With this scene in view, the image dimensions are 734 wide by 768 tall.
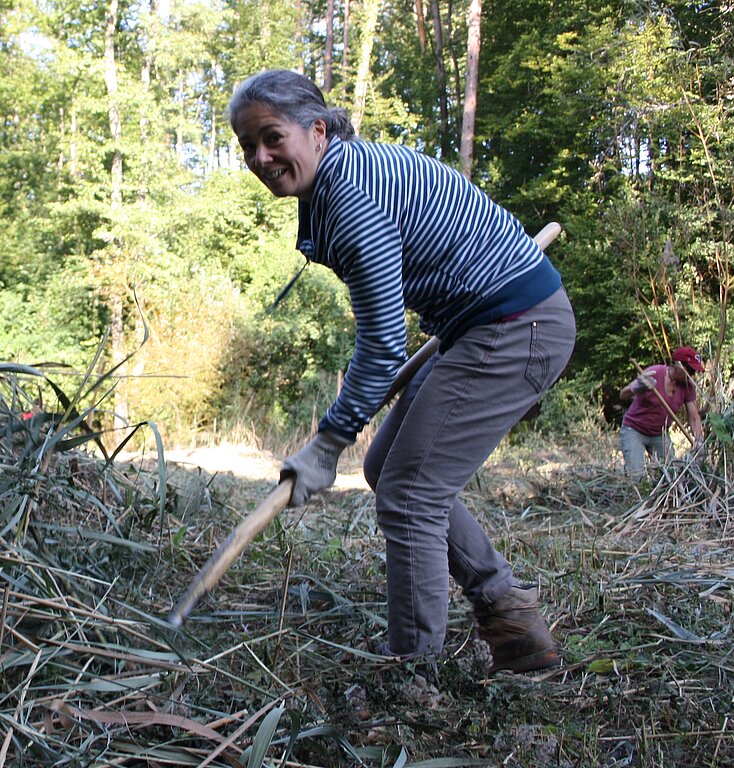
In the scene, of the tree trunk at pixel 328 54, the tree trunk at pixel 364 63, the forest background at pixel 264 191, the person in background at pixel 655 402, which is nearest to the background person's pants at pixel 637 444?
the person in background at pixel 655 402

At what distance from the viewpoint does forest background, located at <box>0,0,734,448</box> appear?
41.3 ft

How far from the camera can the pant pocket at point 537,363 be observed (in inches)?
85.9

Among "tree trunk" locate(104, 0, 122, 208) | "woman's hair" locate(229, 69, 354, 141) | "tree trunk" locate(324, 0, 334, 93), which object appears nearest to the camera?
"woman's hair" locate(229, 69, 354, 141)

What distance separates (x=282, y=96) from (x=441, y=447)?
0.94m

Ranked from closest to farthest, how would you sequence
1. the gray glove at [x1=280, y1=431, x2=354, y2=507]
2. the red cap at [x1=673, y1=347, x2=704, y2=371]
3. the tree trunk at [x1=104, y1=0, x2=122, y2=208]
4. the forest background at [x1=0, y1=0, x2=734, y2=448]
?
1. the gray glove at [x1=280, y1=431, x2=354, y2=507]
2. the red cap at [x1=673, y1=347, x2=704, y2=371]
3. the forest background at [x1=0, y1=0, x2=734, y2=448]
4. the tree trunk at [x1=104, y1=0, x2=122, y2=208]

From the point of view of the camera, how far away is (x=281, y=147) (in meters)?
1.98

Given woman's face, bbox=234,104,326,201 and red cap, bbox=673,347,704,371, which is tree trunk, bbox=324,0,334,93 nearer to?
red cap, bbox=673,347,704,371

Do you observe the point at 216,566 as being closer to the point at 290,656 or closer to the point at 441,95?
the point at 290,656

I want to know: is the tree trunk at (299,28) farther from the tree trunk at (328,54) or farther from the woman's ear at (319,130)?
the woman's ear at (319,130)

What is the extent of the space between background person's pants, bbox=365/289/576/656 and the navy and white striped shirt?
0.29ft

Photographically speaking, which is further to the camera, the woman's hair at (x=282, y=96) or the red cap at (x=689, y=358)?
the red cap at (x=689, y=358)

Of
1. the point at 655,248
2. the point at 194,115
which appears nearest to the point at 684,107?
the point at 655,248

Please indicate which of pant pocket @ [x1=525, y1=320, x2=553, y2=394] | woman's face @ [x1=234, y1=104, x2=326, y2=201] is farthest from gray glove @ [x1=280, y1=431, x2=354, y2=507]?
woman's face @ [x1=234, y1=104, x2=326, y2=201]

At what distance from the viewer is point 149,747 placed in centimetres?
162
